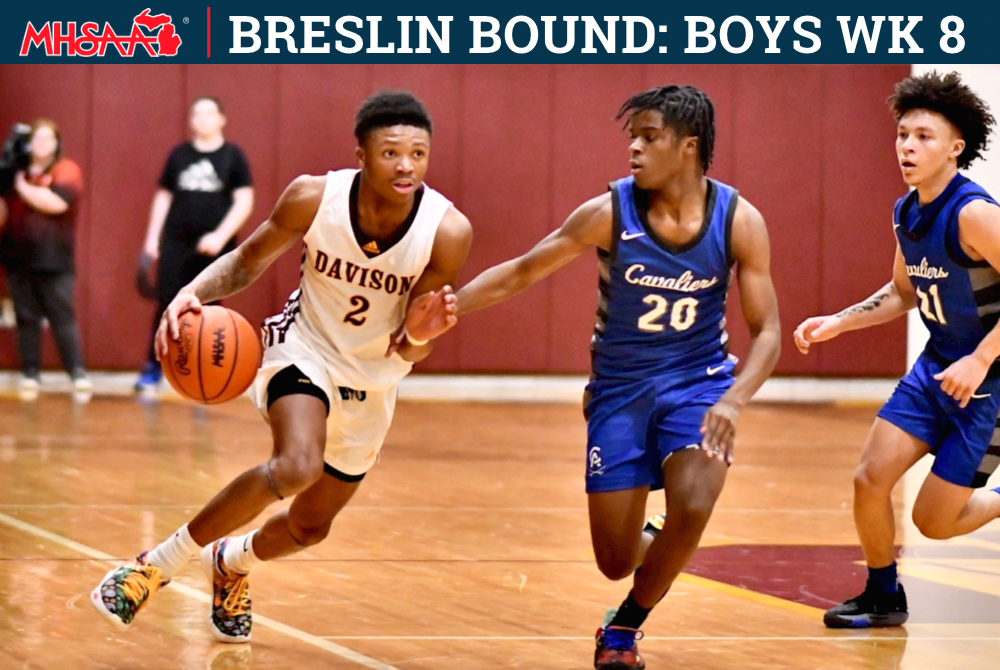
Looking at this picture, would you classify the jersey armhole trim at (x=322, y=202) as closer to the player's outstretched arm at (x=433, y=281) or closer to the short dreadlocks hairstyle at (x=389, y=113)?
the short dreadlocks hairstyle at (x=389, y=113)

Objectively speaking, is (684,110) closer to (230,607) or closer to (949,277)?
(949,277)

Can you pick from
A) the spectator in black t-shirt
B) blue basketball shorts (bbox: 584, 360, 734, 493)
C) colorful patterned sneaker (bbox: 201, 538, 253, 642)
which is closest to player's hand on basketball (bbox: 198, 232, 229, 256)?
the spectator in black t-shirt

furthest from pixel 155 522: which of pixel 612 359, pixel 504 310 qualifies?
pixel 504 310

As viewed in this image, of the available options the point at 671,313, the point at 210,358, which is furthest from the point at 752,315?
the point at 210,358

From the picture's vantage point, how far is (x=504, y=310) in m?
12.8

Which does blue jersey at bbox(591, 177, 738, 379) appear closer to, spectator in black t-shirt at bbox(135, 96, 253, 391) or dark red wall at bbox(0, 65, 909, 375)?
spectator in black t-shirt at bbox(135, 96, 253, 391)

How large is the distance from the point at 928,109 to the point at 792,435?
5.66 m

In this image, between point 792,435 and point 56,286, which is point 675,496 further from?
point 56,286

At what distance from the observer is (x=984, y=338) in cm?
466

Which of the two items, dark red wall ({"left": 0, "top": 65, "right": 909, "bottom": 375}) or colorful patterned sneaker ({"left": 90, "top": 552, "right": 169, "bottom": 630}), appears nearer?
colorful patterned sneaker ({"left": 90, "top": 552, "right": 169, "bottom": 630})

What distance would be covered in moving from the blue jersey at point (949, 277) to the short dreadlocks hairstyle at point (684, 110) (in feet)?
2.61

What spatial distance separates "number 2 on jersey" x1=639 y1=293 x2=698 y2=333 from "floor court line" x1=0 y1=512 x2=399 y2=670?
1.23m

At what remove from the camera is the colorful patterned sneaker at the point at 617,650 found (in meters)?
4.18

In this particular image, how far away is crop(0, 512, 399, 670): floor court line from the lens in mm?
4281
